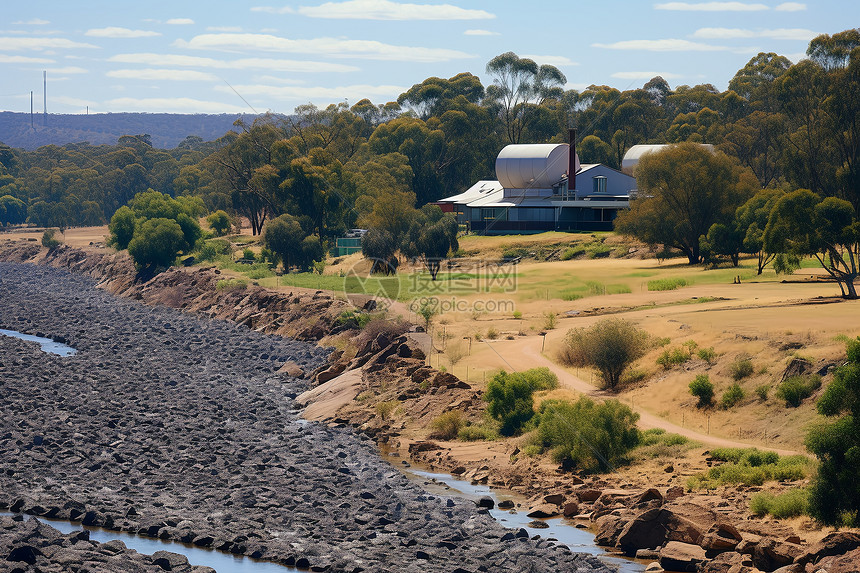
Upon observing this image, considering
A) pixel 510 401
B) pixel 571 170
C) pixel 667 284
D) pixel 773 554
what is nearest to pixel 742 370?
pixel 510 401

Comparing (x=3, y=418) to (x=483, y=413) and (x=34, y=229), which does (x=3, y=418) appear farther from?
(x=34, y=229)

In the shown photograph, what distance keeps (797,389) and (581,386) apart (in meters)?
9.20

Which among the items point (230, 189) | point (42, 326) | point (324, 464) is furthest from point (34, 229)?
point (324, 464)

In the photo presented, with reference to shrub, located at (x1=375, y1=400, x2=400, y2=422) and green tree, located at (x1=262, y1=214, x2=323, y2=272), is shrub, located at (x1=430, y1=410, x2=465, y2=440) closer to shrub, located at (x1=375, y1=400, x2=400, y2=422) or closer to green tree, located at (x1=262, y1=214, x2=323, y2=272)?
shrub, located at (x1=375, y1=400, x2=400, y2=422)

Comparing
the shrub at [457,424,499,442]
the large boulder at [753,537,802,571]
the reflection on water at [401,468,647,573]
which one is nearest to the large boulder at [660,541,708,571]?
the reflection on water at [401,468,647,573]

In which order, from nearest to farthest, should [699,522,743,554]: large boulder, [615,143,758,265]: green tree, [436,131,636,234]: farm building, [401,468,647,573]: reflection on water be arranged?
[699,522,743,554]: large boulder → [401,468,647,573]: reflection on water → [615,143,758,265]: green tree → [436,131,636,234]: farm building

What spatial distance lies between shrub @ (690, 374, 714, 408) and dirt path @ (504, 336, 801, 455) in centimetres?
156

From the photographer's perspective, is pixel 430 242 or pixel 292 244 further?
pixel 292 244

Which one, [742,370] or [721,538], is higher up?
[742,370]

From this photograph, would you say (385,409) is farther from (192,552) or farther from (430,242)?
(430,242)

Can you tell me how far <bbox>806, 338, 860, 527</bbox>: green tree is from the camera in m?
20.3

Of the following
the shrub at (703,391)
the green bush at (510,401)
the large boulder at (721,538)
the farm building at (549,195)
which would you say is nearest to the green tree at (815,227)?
the shrub at (703,391)

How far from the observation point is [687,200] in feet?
228

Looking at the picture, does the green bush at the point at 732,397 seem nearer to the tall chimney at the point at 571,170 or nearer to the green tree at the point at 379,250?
the green tree at the point at 379,250
